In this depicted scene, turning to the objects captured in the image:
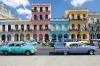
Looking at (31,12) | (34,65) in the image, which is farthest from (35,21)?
(34,65)

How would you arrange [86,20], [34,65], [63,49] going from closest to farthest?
[34,65]
[63,49]
[86,20]

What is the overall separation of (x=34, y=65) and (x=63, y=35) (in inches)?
2011

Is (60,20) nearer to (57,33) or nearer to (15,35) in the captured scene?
(57,33)

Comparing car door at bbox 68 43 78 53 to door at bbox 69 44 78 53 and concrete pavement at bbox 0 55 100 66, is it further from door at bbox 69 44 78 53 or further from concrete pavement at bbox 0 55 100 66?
concrete pavement at bbox 0 55 100 66

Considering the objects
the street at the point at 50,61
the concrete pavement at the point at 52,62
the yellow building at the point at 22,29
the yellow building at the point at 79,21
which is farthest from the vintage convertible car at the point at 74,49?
the yellow building at the point at 22,29

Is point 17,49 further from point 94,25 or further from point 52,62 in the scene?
point 94,25

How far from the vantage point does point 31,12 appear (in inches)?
2584

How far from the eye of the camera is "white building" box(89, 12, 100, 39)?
6538 cm

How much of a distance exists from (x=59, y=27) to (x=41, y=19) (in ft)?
19.7

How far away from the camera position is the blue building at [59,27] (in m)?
65.4

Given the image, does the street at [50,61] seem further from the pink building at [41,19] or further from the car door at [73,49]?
the pink building at [41,19]

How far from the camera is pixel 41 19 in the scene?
65.5 metres

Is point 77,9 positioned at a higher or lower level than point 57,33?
higher

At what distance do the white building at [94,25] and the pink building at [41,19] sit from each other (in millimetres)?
13026
